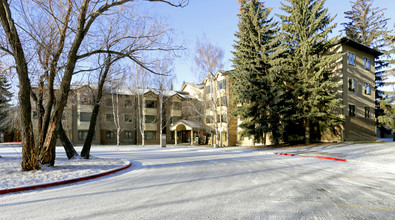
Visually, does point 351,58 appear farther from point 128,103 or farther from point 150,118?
point 128,103

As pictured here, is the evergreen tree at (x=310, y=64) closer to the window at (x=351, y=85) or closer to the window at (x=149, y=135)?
the window at (x=351, y=85)

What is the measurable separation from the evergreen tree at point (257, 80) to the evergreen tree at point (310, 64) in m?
1.80

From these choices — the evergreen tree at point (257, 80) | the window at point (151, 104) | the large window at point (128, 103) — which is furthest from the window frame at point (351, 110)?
the large window at point (128, 103)

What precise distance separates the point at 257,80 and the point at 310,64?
5.07m

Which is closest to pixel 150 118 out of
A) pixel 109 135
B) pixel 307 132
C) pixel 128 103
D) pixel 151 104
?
pixel 151 104

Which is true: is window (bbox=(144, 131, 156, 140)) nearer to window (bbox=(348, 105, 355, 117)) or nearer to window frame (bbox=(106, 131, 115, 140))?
window frame (bbox=(106, 131, 115, 140))

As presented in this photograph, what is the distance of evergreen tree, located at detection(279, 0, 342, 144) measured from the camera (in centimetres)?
2245

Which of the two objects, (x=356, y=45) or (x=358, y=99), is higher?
(x=356, y=45)

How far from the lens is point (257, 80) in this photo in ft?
79.2

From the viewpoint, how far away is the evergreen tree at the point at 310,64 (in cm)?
2245

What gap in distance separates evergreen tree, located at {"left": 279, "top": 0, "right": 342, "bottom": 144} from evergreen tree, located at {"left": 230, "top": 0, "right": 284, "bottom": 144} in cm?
180

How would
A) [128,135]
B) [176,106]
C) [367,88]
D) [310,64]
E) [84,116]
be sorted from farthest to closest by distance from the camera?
1. [176,106]
2. [128,135]
3. [84,116]
4. [367,88]
5. [310,64]

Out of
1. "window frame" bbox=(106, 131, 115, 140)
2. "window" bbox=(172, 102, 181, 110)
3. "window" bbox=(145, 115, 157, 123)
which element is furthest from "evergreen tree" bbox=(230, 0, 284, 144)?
"window frame" bbox=(106, 131, 115, 140)

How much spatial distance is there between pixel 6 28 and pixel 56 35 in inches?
93.2
